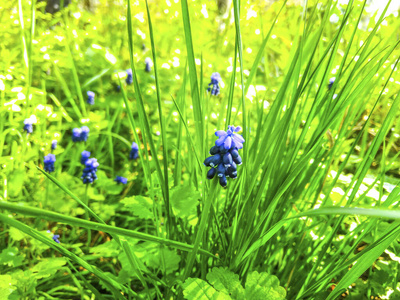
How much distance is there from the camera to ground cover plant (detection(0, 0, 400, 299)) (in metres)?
0.82

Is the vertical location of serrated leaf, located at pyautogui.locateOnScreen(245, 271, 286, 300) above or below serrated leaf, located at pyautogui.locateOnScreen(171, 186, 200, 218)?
below

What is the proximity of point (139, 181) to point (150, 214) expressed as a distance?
840mm

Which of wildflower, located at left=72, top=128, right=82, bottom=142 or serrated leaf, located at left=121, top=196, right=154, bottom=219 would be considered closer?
serrated leaf, located at left=121, top=196, right=154, bottom=219

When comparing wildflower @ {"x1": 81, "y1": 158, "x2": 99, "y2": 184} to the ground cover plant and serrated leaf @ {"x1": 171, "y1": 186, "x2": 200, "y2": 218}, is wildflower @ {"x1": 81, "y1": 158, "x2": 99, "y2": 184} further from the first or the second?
serrated leaf @ {"x1": 171, "y1": 186, "x2": 200, "y2": 218}

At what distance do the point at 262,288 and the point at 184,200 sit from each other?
0.39 m

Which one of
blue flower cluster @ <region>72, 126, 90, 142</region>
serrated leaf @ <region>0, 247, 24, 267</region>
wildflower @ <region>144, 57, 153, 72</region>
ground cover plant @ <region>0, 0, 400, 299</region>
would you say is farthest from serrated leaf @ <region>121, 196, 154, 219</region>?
wildflower @ <region>144, 57, 153, 72</region>

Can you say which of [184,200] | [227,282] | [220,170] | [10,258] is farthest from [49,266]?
[220,170]

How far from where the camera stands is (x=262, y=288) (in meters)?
0.84

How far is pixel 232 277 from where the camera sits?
0.86 meters

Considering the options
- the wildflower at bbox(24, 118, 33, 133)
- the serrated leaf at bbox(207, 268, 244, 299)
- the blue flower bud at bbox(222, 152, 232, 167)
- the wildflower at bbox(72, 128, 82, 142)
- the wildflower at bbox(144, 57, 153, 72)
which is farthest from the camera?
the wildflower at bbox(144, 57, 153, 72)

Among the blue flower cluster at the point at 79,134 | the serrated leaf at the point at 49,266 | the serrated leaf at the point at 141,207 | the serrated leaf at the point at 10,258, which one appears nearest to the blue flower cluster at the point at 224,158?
the serrated leaf at the point at 141,207

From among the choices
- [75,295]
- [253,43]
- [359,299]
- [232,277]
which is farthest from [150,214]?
[253,43]

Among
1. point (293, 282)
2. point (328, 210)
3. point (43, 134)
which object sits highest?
point (328, 210)

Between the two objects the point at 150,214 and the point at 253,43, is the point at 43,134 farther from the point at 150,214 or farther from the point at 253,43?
the point at 253,43
